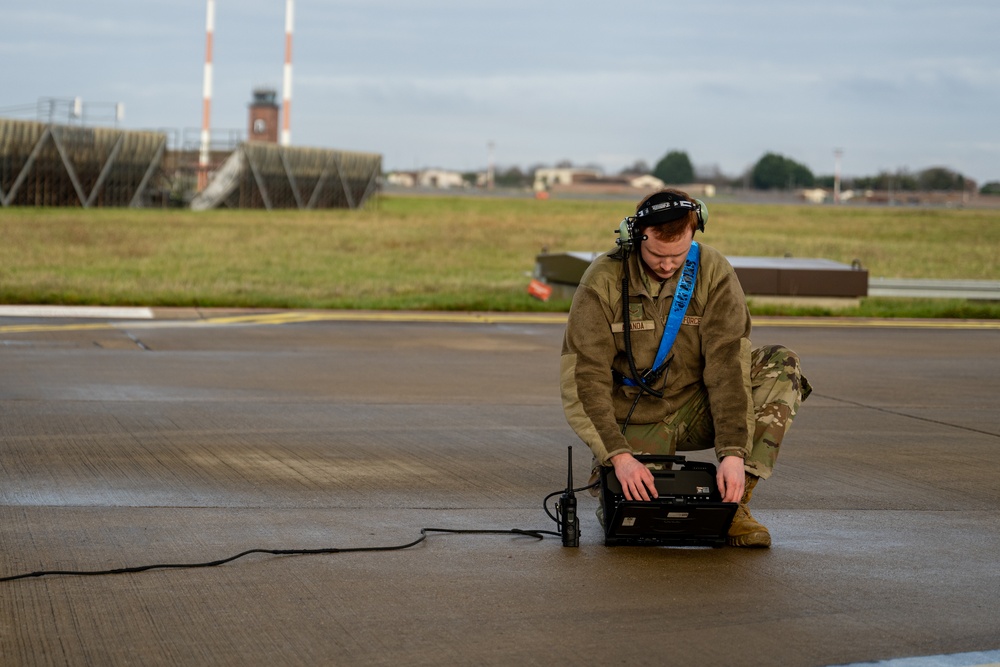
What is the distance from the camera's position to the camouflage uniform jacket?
582cm

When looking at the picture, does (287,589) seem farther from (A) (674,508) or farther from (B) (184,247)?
(B) (184,247)

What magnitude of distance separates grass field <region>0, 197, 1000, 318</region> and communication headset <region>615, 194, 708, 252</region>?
14083 millimetres

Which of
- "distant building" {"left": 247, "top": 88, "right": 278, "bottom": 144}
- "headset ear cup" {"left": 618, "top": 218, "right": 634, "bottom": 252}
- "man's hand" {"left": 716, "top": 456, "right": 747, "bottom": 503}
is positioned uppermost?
"distant building" {"left": 247, "top": 88, "right": 278, "bottom": 144}

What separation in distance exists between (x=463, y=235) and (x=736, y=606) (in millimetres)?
40785

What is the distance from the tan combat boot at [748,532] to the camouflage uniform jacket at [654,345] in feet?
1.20

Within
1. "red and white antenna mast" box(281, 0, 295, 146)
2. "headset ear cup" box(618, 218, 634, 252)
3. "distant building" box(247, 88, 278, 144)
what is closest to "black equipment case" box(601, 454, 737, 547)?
"headset ear cup" box(618, 218, 634, 252)

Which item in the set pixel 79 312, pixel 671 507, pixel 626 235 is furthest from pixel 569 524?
pixel 79 312

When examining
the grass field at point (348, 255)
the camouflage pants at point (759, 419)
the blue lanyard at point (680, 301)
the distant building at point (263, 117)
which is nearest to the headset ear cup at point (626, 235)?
the blue lanyard at point (680, 301)

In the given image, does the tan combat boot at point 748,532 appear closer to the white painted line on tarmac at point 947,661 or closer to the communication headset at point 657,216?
the communication headset at point 657,216

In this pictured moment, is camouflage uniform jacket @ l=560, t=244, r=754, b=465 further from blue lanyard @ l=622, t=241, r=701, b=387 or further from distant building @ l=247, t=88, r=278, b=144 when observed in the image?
distant building @ l=247, t=88, r=278, b=144

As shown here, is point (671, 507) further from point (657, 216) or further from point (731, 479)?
point (657, 216)

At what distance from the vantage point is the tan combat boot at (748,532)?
19.7 feet

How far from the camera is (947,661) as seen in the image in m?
4.44

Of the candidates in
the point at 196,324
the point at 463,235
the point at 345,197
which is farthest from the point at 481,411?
the point at 345,197
